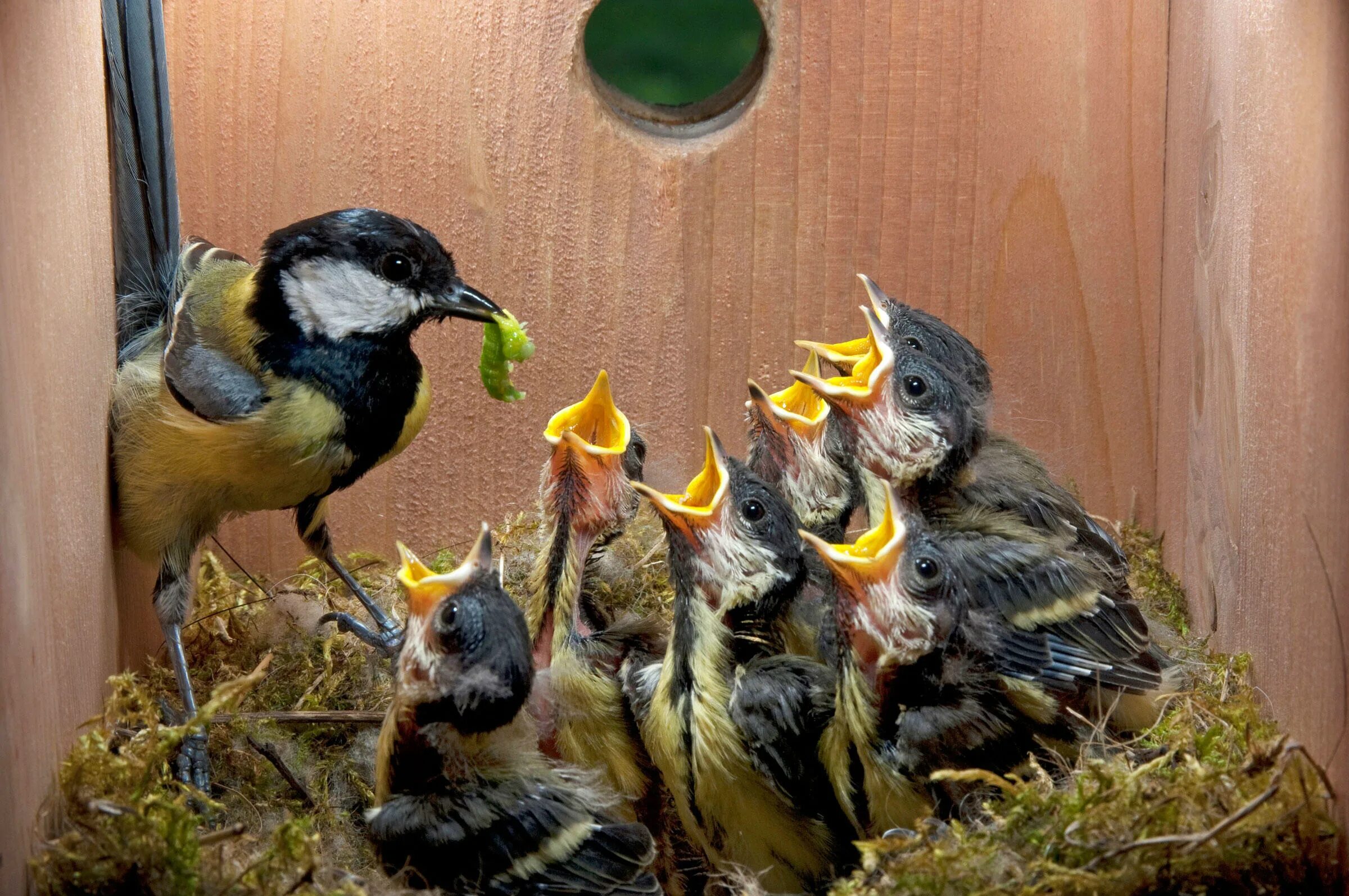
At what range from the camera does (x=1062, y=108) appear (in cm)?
272

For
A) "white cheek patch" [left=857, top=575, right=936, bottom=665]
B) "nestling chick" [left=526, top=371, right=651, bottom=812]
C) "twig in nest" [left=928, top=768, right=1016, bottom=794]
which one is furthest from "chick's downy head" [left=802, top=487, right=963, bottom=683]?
"nestling chick" [left=526, top=371, right=651, bottom=812]

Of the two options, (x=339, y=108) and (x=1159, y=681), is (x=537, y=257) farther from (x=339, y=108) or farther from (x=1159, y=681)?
(x=1159, y=681)

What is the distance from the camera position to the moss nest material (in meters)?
1.55

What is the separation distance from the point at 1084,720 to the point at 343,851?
3.92 feet

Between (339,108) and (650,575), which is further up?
(339,108)

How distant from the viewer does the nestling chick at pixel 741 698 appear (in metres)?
2.06

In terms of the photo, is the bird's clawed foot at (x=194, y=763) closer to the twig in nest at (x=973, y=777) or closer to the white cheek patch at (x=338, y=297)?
the white cheek patch at (x=338, y=297)

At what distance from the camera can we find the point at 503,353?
2.57 metres

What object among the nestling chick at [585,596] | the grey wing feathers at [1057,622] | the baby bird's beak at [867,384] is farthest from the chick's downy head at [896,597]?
the nestling chick at [585,596]

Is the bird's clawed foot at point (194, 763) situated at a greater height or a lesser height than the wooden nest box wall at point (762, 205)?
lesser

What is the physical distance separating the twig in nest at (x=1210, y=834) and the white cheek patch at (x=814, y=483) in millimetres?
1092

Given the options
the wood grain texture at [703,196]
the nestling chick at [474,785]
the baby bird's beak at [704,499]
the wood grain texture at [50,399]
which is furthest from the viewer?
the wood grain texture at [703,196]

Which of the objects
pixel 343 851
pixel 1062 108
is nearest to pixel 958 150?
pixel 1062 108

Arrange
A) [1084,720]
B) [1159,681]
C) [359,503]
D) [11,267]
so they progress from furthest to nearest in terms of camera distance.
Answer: [359,503] < [1159,681] < [1084,720] < [11,267]
